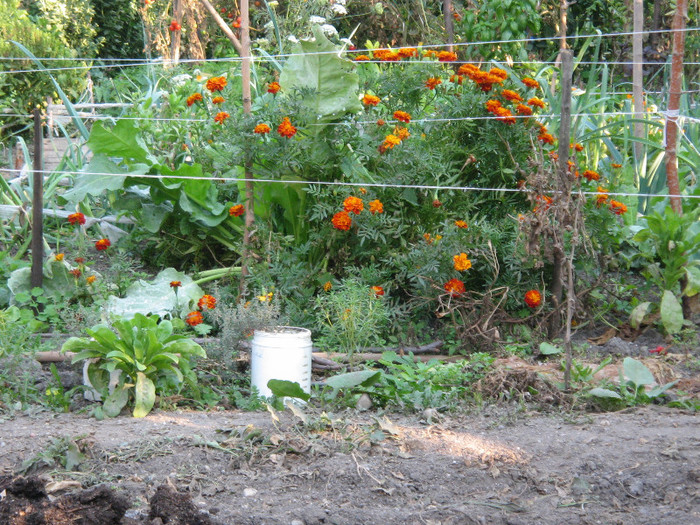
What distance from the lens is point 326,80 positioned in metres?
4.44

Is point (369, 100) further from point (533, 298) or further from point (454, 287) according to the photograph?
point (533, 298)

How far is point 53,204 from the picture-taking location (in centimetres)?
514

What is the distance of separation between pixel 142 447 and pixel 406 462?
33.7 inches

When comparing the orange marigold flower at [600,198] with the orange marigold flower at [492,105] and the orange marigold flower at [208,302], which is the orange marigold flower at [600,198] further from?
the orange marigold flower at [208,302]

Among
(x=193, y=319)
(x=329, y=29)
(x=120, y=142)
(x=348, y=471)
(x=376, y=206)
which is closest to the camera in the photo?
(x=348, y=471)

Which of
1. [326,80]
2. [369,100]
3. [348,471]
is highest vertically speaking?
[326,80]

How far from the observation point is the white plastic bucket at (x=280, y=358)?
131 inches

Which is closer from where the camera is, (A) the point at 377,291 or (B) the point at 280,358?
(B) the point at 280,358

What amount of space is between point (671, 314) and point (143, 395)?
268cm

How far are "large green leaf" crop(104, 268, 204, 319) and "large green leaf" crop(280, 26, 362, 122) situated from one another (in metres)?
1.18

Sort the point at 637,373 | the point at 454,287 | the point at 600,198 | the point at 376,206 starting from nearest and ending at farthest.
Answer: the point at 637,373, the point at 454,287, the point at 376,206, the point at 600,198

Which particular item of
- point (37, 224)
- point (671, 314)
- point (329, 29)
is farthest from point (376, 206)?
point (329, 29)

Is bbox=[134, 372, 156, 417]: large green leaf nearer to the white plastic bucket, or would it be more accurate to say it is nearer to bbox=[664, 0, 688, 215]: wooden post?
the white plastic bucket

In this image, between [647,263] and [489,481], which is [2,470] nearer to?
[489,481]
